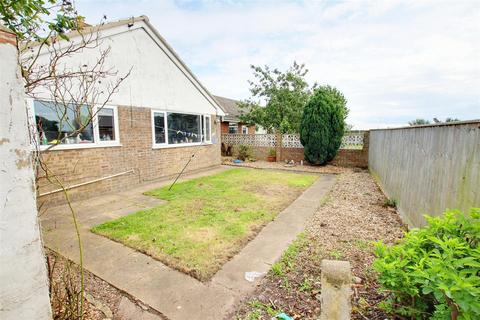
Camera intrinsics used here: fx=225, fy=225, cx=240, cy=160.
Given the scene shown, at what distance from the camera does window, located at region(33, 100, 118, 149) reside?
546cm

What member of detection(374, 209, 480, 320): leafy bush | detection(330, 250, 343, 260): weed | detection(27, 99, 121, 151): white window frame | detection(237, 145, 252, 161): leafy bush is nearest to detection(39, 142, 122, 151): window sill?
detection(27, 99, 121, 151): white window frame

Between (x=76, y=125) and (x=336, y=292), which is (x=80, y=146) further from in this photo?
(x=336, y=292)

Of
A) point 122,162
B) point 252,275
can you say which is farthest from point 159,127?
point 252,275

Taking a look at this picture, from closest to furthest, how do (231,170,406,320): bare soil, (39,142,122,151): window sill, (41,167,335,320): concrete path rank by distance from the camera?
(231,170,406,320): bare soil < (41,167,335,320): concrete path < (39,142,122,151): window sill

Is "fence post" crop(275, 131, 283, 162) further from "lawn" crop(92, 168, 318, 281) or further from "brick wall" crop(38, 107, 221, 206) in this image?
"lawn" crop(92, 168, 318, 281)

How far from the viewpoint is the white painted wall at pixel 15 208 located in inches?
54.9

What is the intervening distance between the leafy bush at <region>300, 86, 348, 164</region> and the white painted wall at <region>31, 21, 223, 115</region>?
19.5ft

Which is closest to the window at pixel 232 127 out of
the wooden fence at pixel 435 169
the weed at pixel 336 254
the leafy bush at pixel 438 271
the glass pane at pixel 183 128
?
the glass pane at pixel 183 128

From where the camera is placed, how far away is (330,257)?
329 cm

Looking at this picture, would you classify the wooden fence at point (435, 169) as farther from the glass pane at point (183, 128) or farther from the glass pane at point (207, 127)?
the glass pane at point (207, 127)

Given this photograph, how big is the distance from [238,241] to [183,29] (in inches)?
394

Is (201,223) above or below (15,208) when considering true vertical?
below

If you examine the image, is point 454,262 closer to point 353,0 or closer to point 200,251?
point 200,251

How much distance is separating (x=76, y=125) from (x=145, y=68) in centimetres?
313
